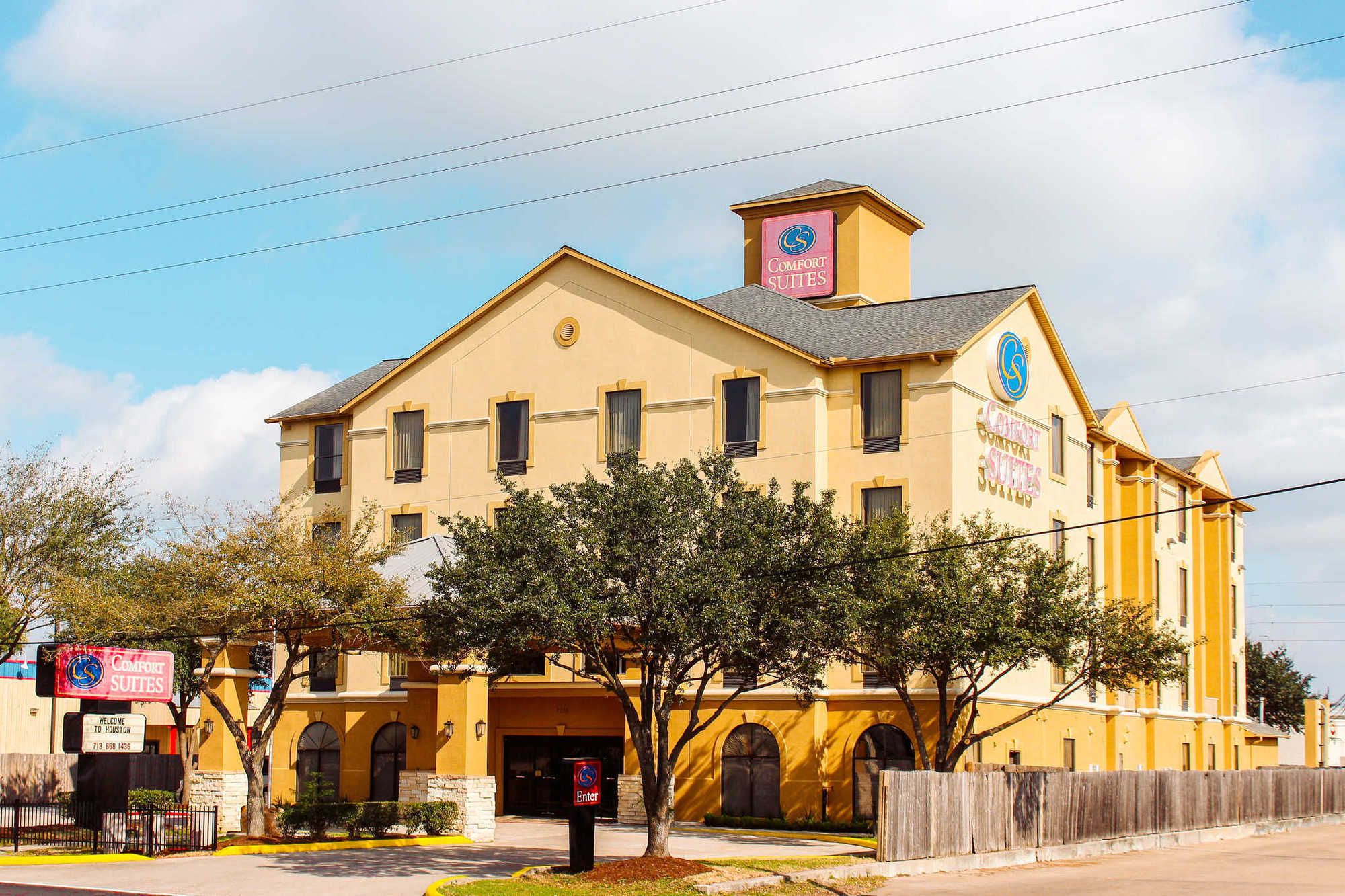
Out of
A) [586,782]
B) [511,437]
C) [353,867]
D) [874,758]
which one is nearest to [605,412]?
[511,437]

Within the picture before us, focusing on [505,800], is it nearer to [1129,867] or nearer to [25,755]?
[25,755]

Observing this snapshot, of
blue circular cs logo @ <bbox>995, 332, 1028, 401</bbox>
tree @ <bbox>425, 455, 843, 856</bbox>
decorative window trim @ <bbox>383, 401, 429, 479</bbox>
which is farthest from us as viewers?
decorative window trim @ <bbox>383, 401, 429, 479</bbox>

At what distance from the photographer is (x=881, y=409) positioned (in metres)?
41.8

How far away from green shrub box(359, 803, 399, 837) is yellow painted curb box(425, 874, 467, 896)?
7.87m

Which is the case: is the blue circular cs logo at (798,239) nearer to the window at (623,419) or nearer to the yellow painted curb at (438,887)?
the window at (623,419)

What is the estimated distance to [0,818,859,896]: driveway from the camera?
955 inches

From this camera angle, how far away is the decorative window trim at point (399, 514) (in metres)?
46.9

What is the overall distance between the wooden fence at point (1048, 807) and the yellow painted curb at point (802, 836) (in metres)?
3.46

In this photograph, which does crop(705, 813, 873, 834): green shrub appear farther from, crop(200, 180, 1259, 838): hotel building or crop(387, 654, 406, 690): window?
crop(387, 654, 406, 690): window

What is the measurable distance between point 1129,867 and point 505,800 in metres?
20.9

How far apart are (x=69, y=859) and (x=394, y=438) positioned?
21.7 meters

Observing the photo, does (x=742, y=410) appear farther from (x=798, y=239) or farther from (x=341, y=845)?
(x=341, y=845)

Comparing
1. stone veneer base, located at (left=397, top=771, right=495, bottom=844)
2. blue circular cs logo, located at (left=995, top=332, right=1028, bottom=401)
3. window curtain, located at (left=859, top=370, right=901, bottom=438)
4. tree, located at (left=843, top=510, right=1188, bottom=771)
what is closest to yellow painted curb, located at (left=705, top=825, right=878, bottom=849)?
tree, located at (left=843, top=510, right=1188, bottom=771)

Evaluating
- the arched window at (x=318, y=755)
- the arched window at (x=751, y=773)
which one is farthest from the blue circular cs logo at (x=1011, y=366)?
the arched window at (x=318, y=755)
